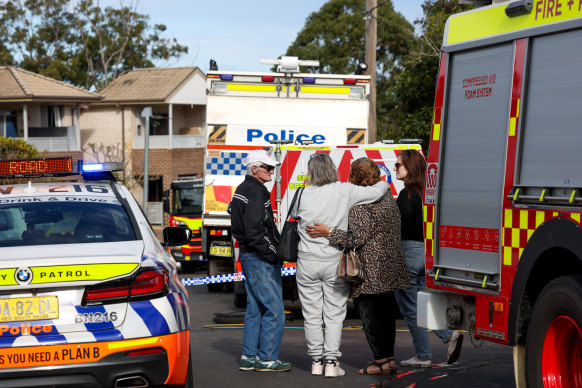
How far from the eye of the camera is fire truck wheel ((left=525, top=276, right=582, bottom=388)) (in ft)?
16.9

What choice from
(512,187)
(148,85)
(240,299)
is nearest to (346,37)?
(148,85)

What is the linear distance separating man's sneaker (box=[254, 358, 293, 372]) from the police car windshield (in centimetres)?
246

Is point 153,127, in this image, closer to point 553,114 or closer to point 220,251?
point 220,251

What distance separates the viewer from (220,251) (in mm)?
15430

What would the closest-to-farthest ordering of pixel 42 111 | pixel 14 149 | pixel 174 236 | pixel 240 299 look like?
pixel 174 236, pixel 240 299, pixel 14 149, pixel 42 111

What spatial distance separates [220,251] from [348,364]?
23.2 feet

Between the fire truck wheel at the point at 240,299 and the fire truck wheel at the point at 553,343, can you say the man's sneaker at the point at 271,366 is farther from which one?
the fire truck wheel at the point at 240,299

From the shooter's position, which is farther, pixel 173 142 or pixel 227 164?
pixel 173 142

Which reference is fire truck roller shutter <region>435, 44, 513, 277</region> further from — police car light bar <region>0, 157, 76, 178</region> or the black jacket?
police car light bar <region>0, 157, 76, 178</region>

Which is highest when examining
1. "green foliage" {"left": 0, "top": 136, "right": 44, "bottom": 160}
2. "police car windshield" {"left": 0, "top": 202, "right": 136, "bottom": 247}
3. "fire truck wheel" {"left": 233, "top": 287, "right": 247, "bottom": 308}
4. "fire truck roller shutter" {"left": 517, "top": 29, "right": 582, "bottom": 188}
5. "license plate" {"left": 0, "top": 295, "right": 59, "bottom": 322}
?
"fire truck roller shutter" {"left": 517, "top": 29, "right": 582, "bottom": 188}

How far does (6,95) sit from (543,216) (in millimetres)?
41744

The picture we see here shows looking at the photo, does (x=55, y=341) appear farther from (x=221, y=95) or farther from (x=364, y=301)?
(x=221, y=95)

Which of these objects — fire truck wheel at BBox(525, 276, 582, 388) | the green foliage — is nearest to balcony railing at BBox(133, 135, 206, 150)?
the green foliage

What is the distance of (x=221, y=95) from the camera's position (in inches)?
587
